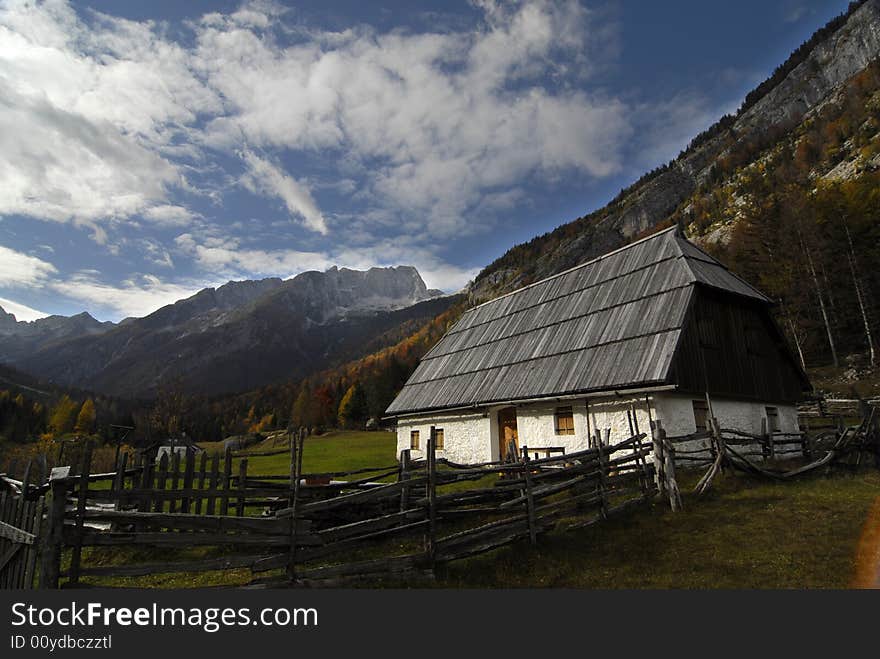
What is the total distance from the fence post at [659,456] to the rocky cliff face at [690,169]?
121458 millimetres

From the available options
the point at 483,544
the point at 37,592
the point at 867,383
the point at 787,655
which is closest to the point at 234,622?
the point at 37,592

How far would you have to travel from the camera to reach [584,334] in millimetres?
19656

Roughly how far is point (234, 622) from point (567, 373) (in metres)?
14.7

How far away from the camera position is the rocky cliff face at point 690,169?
4609 inches

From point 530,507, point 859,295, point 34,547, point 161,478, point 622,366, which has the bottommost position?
point 530,507

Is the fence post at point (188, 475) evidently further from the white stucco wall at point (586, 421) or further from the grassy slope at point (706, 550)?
the white stucco wall at point (586, 421)

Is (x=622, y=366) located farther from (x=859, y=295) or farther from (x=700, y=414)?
(x=859, y=295)

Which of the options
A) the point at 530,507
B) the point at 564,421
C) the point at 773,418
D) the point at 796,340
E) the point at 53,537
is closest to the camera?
the point at 53,537

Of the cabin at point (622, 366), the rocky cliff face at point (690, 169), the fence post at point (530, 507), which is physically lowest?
the fence post at point (530, 507)

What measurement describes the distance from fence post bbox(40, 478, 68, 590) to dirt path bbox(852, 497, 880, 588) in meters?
10.9

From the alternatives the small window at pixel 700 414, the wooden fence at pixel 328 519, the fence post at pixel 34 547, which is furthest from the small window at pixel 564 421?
the fence post at pixel 34 547

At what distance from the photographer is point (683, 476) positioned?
46.0 feet

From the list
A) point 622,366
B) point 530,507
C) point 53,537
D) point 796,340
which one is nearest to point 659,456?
point 530,507

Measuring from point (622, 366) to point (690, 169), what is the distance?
153 meters
